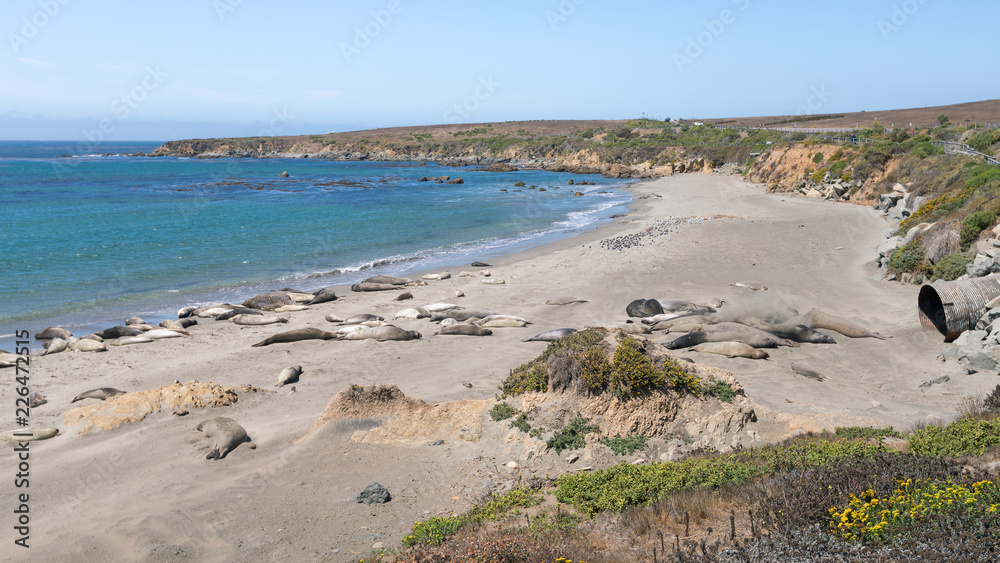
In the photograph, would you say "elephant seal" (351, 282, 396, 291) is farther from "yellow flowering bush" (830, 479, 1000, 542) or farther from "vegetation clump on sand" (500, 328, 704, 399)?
"yellow flowering bush" (830, 479, 1000, 542)

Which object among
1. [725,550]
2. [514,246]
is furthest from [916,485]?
[514,246]

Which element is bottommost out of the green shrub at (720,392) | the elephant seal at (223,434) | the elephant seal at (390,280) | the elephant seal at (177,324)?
the elephant seal at (390,280)

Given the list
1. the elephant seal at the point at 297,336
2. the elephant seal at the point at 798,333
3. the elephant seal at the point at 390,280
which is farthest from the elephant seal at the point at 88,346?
the elephant seal at the point at 798,333

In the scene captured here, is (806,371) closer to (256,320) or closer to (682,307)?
(682,307)

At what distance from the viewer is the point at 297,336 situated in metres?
14.8

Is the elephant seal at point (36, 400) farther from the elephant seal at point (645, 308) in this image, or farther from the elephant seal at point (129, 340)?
the elephant seal at point (645, 308)

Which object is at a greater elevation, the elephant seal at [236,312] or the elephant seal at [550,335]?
the elephant seal at [550,335]

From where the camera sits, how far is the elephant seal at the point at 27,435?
9.23 metres

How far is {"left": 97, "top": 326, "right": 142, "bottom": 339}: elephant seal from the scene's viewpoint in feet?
50.1

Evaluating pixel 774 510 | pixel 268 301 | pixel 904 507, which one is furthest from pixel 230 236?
pixel 904 507

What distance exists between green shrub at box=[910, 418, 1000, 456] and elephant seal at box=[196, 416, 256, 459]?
8387mm

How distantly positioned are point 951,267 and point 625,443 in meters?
13.1

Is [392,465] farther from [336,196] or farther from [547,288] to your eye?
[336,196]

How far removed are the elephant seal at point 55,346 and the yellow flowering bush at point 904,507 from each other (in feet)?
52.3
